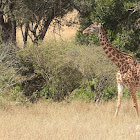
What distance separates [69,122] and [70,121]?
143 mm

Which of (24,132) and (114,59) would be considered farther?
(114,59)

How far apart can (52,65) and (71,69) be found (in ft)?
2.38

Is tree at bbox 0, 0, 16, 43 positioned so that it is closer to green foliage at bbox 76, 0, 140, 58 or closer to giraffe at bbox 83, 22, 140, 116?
green foliage at bbox 76, 0, 140, 58

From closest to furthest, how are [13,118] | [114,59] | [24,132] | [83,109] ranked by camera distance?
[24,132] → [13,118] → [114,59] → [83,109]

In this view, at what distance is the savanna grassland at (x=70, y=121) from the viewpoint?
21.8 feet

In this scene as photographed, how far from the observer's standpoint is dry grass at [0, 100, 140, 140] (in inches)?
260

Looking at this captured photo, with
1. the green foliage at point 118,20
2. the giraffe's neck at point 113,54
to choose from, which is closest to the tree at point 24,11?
the green foliage at point 118,20

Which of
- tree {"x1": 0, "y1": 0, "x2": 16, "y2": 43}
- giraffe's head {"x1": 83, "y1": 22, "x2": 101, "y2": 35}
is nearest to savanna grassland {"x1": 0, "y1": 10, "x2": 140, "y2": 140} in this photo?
giraffe's head {"x1": 83, "y1": 22, "x2": 101, "y2": 35}

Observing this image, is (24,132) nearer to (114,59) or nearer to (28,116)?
(28,116)

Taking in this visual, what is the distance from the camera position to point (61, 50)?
11430mm

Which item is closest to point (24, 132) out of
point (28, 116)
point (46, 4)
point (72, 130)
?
point (72, 130)

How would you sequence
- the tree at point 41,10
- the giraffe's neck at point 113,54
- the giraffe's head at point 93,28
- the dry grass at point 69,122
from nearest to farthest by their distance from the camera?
1. the dry grass at point 69,122
2. the giraffe's head at point 93,28
3. the giraffe's neck at point 113,54
4. the tree at point 41,10

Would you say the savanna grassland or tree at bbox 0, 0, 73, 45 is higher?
tree at bbox 0, 0, 73, 45

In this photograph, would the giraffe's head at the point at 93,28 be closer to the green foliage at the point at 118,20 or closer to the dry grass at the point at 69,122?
the dry grass at the point at 69,122
